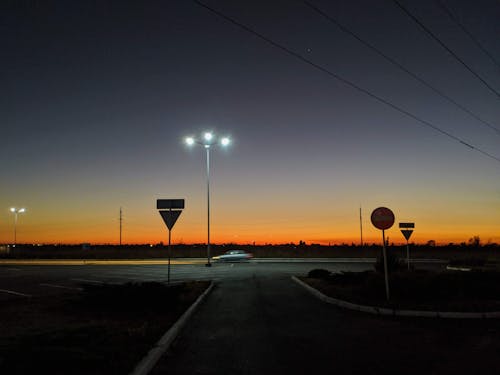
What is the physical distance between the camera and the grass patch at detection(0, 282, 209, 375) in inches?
237

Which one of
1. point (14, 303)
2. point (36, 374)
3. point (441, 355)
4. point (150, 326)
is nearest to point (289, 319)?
point (150, 326)

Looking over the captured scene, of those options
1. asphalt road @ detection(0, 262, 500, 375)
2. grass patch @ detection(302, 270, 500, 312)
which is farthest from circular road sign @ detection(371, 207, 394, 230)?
asphalt road @ detection(0, 262, 500, 375)

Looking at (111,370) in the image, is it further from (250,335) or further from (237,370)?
(250,335)

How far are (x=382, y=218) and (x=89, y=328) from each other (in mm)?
8445

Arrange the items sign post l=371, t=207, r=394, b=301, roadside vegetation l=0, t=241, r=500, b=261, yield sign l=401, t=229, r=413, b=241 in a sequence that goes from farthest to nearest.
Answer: roadside vegetation l=0, t=241, r=500, b=261
yield sign l=401, t=229, r=413, b=241
sign post l=371, t=207, r=394, b=301

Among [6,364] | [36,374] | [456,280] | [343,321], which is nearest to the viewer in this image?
[36,374]

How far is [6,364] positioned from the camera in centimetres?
588

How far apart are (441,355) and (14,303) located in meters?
11.7

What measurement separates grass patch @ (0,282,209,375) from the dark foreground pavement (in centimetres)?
66

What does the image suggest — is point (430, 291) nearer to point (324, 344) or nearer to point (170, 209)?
point (324, 344)

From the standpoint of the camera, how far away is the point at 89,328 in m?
8.77

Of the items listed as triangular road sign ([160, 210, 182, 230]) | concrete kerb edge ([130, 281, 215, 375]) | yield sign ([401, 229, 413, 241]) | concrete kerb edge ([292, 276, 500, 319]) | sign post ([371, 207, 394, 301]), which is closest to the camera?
concrete kerb edge ([130, 281, 215, 375])

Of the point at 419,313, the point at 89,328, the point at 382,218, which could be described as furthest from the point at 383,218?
the point at 89,328

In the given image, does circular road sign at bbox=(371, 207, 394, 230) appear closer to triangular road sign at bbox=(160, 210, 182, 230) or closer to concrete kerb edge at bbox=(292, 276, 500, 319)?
concrete kerb edge at bbox=(292, 276, 500, 319)
